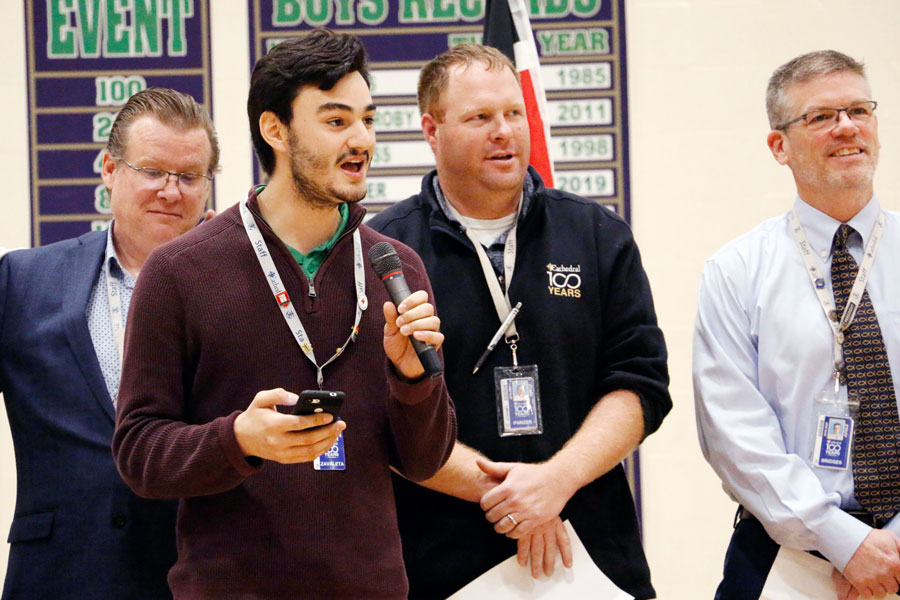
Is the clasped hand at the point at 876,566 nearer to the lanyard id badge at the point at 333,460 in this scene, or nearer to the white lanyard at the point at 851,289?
the white lanyard at the point at 851,289

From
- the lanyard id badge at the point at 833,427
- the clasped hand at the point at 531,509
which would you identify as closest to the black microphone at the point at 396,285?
the clasped hand at the point at 531,509

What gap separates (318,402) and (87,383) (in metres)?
1.03

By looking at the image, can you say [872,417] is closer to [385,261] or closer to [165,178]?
[385,261]

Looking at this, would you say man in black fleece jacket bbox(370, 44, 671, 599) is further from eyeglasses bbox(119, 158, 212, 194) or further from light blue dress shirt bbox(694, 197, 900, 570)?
eyeglasses bbox(119, 158, 212, 194)

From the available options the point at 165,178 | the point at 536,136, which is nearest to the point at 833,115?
the point at 536,136

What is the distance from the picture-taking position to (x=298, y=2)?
4.26 meters

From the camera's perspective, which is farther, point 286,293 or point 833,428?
point 833,428

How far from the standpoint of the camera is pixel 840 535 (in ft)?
7.57

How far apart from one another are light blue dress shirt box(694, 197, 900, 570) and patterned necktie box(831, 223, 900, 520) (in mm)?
32

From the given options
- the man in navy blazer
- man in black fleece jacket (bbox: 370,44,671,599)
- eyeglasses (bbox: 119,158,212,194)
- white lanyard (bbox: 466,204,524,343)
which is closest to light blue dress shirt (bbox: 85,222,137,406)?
the man in navy blazer

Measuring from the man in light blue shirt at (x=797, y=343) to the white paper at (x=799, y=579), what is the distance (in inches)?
1.2

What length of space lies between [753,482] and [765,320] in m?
0.45

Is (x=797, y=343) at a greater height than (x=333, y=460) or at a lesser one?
greater

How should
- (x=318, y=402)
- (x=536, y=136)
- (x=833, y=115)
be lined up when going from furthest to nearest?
(x=536, y=136), (x=833, y=115), (x=318, y=402)
